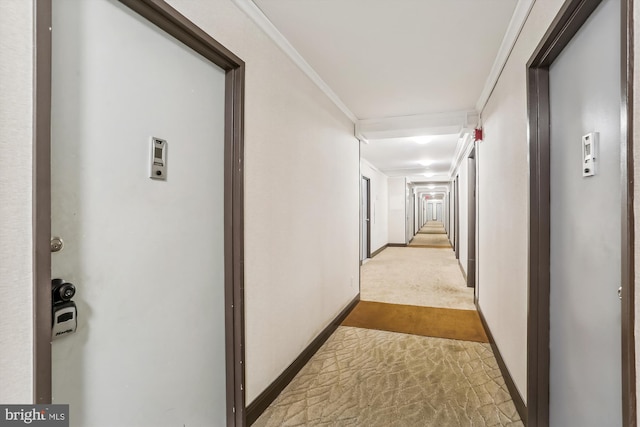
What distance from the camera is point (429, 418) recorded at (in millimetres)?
1818

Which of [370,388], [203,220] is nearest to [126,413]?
[203,220]

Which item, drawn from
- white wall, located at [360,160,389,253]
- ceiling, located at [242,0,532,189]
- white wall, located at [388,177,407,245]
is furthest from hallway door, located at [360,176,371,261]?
ceiling, located at [242,0,532,189]

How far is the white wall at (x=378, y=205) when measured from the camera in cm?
817

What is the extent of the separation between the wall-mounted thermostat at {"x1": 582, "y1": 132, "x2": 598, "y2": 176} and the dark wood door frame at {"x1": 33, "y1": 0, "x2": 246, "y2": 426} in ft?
5.19

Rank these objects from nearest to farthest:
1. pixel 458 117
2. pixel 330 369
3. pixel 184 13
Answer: pixel 184 13
pixel 330 369
pixel 458 117

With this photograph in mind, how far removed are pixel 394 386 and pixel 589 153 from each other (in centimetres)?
185

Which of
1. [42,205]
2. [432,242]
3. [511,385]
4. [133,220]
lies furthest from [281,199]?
[432,242]

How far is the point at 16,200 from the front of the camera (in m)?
0.79

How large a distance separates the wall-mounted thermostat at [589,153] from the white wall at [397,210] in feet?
31.7

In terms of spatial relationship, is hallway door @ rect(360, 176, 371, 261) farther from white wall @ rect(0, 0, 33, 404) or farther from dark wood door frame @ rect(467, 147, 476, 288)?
white wall @ rect(0, 0, 33, 404)

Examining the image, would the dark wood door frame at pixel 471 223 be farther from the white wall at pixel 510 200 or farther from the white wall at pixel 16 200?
the white wall at pixel 16 200

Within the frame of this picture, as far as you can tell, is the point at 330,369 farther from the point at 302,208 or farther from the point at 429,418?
the point at 302,208

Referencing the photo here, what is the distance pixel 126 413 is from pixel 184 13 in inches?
65.1

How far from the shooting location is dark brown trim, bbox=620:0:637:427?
0.77 meters
